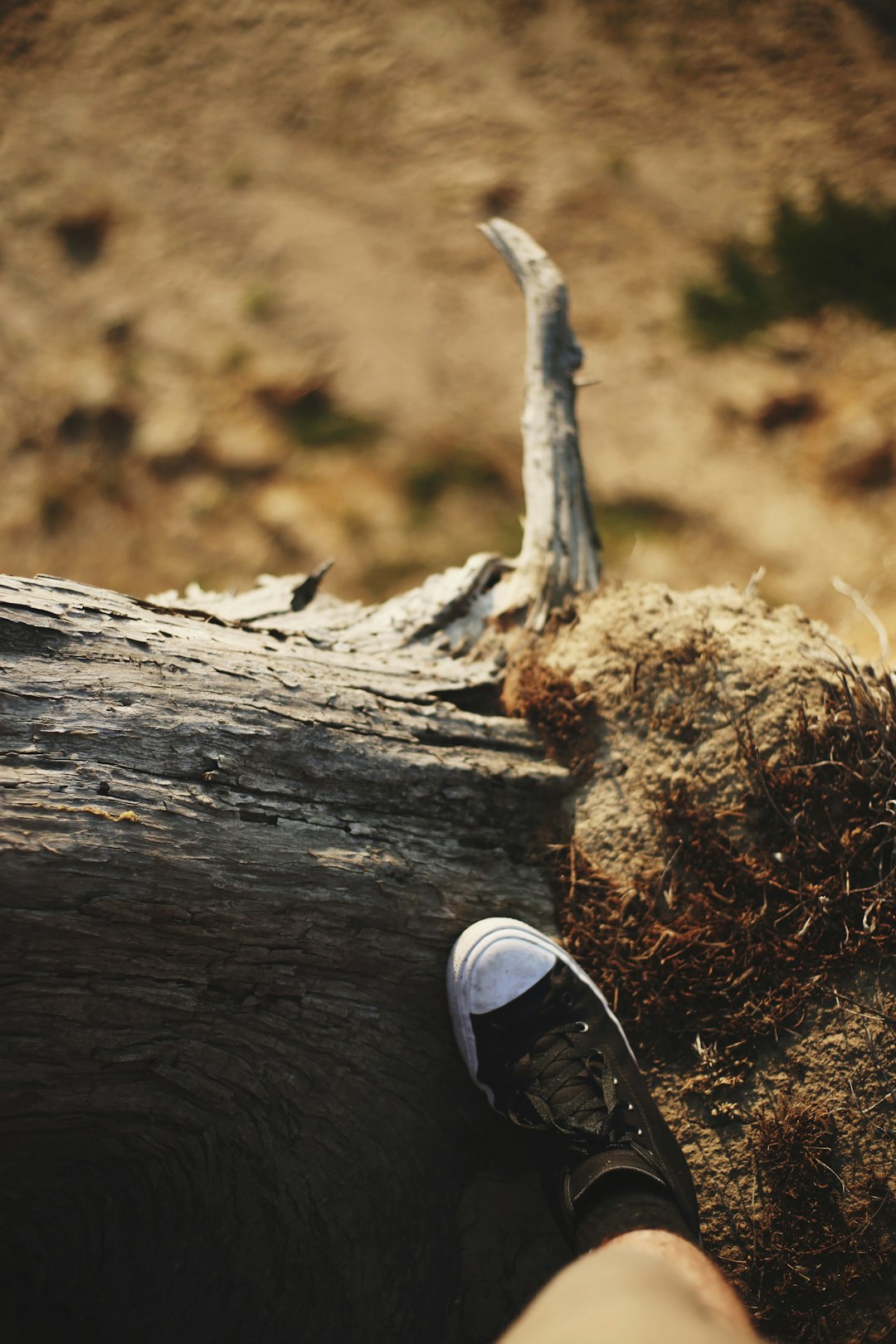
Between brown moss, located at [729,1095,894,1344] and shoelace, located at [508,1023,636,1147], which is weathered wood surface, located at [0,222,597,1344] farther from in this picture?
brown moss, located at [729,1095,894,1344]

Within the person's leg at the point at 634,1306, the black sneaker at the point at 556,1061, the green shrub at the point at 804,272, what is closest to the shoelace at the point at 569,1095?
the black sneaker at the point at 556,1061

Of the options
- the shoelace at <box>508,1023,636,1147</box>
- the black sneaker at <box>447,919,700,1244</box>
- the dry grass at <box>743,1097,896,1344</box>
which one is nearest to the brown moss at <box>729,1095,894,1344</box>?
the dry grass at <box>743,1097,896,1344</box>

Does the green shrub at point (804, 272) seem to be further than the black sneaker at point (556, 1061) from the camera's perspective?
Yes

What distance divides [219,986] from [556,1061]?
0.92 meters

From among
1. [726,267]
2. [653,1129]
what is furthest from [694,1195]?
[726,267]

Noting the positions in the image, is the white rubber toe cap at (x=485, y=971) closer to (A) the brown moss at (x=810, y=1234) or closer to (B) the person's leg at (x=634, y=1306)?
(B) the person's leg at (x=634, y=1306)

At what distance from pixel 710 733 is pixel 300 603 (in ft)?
5.20

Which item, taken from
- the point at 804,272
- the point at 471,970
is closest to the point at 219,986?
the point at 471,970

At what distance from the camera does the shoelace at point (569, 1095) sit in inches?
75.6

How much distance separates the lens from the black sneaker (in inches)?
73.9

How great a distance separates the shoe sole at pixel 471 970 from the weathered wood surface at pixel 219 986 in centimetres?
6

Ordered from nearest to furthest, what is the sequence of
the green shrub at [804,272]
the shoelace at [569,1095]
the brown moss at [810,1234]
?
the brown moss at [810,1234] → the shoelace at [569,1095] → the green shrub at [804,272]

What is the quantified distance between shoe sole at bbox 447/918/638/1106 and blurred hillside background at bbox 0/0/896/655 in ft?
11.1

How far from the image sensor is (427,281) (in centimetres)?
593
